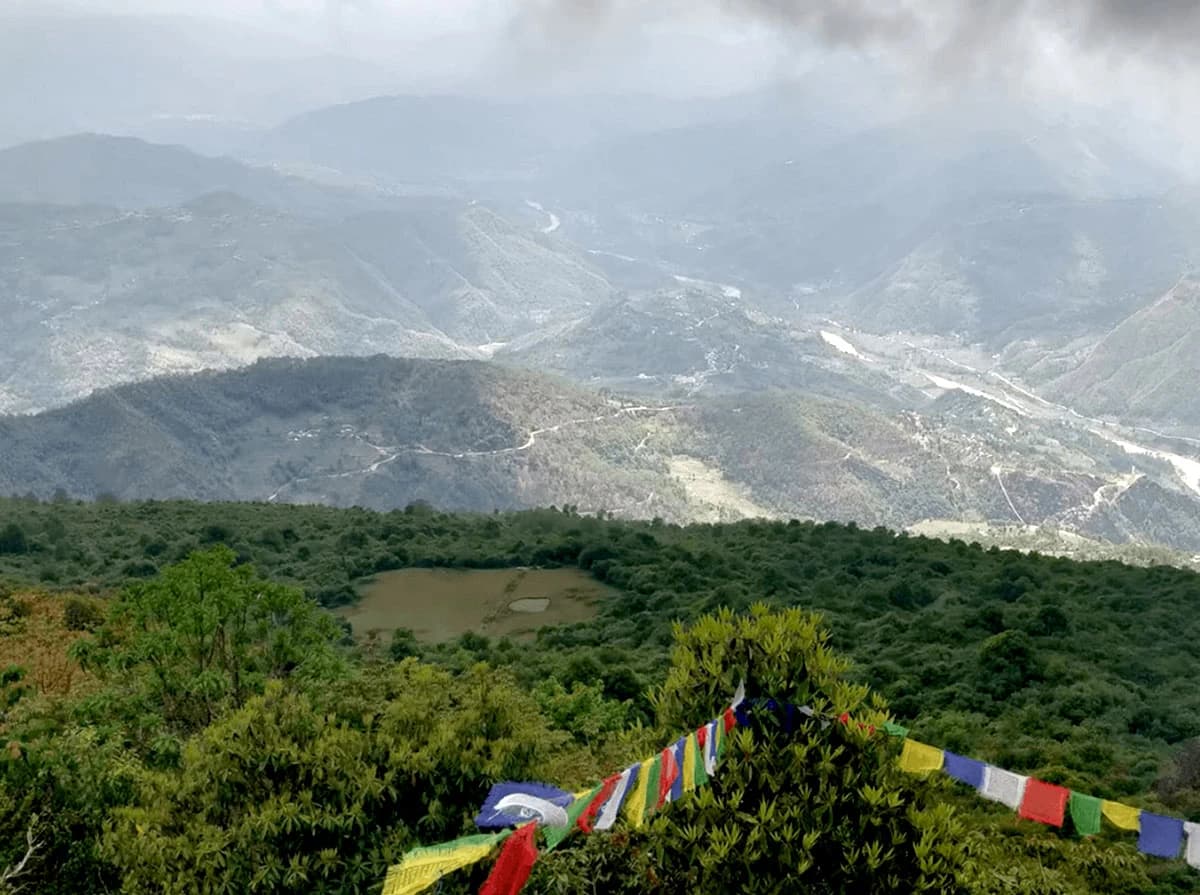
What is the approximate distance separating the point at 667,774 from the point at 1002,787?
2.87 meters

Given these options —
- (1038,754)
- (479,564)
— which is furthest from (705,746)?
(479,564)

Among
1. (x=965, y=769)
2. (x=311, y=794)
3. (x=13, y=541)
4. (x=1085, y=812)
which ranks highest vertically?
(x=965, y=769)

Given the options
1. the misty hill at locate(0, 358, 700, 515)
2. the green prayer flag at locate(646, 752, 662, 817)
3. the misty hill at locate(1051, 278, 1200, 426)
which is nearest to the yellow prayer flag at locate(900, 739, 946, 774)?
the green prayer flag at locate(646, 752, 662, 817)

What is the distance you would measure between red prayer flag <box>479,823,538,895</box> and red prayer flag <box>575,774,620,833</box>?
0.38m

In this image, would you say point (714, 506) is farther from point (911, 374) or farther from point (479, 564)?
point (911, 374)

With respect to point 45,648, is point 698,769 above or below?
above

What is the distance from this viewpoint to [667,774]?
A: 23.9 ft

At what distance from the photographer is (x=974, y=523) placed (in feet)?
317

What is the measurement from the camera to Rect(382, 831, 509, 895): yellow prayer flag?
22.9 feet

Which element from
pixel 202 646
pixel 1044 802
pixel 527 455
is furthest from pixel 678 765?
pixel 527 455

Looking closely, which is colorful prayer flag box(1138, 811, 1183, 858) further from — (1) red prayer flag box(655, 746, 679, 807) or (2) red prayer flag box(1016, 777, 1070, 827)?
(1) red prayer flag box(655, 746, 679, 807)

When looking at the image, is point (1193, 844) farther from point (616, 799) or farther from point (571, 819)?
point (571, 819)

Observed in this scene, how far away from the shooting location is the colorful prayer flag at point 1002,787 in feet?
27.5

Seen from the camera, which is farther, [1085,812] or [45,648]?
[45,648]
